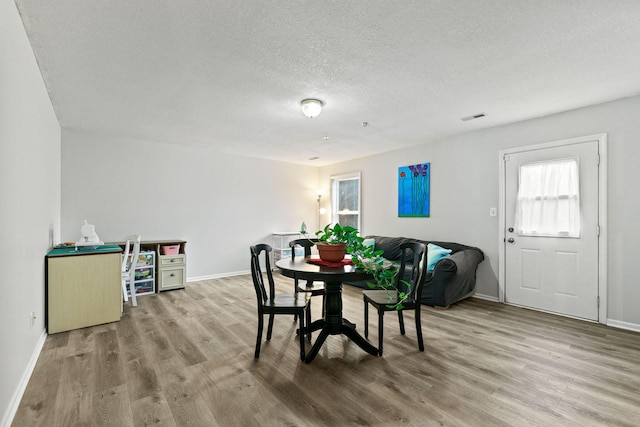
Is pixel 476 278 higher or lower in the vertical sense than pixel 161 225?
lower

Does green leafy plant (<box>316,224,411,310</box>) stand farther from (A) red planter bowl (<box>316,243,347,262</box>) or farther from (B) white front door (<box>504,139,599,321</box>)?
(B) white front door (<box>504,139,599,321</box>)

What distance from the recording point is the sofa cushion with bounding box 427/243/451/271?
158 inches

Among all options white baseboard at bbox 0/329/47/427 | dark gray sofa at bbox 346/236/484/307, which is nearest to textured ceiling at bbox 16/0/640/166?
dark gray sofa at bbox 346/236/484/307

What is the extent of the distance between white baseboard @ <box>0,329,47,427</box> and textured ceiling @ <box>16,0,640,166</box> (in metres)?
2.31

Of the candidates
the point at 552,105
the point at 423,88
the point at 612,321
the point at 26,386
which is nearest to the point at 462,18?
the point at 423,88

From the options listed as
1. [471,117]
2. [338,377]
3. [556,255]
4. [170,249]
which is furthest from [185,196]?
[556,255]

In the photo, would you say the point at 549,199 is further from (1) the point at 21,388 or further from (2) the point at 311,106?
(1) the point at 21,388

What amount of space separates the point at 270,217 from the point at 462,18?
507cm

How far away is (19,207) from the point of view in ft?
6.40

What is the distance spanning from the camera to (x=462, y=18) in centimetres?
190

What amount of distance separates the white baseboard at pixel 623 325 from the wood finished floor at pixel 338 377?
0.10 metres

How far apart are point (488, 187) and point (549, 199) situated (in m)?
0.74

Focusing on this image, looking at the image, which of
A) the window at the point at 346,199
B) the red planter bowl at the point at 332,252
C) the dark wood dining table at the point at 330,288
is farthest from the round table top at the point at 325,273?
the window at the point at 346,199

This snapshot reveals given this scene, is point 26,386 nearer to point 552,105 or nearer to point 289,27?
point 289,27
